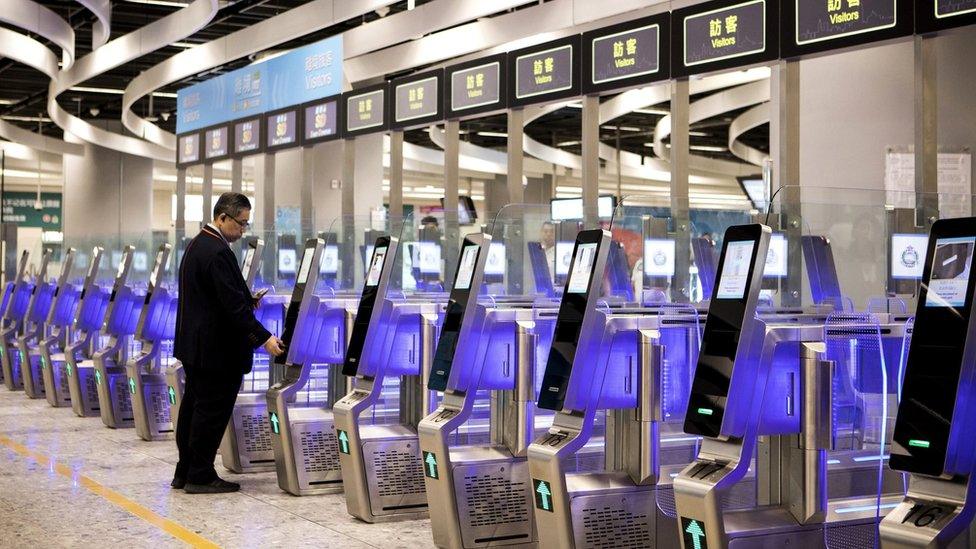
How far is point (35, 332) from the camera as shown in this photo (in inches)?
497

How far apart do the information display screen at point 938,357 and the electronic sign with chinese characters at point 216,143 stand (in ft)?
37.7

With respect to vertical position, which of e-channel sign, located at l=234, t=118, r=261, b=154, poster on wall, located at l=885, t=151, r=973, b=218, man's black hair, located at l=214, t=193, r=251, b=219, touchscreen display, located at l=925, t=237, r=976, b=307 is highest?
e-channel sign, located at l=234, t=118, r=261, b=154

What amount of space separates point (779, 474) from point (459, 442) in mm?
2107

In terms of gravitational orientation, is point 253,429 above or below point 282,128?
below

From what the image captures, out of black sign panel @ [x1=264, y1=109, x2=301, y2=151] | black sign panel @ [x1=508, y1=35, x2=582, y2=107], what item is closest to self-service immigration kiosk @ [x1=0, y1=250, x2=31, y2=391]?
black sign panel @ [x1=264, y1=109, x2=301, y2=151]

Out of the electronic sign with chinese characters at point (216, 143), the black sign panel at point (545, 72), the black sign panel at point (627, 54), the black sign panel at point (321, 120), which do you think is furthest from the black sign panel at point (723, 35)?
the electronic sign with chinese characters at point (216, 143)

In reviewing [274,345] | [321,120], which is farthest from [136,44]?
[274,345]

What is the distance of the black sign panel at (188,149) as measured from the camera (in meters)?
14.8

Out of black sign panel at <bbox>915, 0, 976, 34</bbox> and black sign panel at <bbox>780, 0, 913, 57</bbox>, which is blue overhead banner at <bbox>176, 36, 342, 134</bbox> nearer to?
black sign panel at <bbox>780, 0, 913, 57</bbox>

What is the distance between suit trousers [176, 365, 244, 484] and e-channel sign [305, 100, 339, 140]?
5372mm

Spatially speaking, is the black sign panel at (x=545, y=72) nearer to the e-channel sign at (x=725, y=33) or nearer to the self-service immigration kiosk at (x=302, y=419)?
the e-channel sign at (x=725, y=33)

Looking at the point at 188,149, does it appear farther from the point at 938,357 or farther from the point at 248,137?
the point at 938,357

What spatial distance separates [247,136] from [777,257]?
9.89 metres

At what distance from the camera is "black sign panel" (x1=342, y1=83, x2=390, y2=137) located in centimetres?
1061
